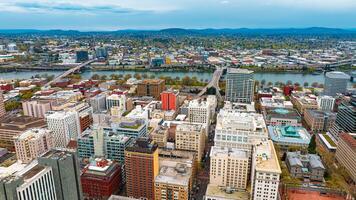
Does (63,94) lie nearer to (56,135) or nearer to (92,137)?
(56,135)

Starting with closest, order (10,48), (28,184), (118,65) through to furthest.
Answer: (28,184), (118,65), (10,48)

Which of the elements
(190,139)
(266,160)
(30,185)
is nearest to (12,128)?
(30,185)

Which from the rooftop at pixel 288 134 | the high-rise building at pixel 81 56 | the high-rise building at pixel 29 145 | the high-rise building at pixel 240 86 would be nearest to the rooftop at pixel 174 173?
the high-rise building at pixel 29 145

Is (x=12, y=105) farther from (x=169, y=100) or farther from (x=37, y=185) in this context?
(x=37, y=185)

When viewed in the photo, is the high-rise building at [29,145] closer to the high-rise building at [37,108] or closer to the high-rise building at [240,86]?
the high-rise building at [37,108]

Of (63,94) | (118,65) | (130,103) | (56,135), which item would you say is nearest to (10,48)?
(118,65)

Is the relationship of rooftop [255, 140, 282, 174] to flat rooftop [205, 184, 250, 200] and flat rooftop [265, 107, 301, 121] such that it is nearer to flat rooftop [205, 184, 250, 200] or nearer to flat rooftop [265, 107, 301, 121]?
flat rooftop [205, 184, 250, 200]
